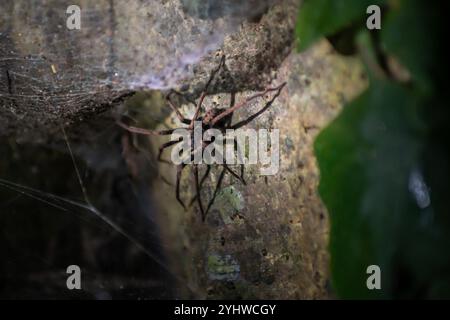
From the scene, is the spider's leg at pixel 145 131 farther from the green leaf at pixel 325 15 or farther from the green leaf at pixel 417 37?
the green leaf at pixel 417 37

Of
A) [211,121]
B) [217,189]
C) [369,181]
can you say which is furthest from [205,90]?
[369,181]

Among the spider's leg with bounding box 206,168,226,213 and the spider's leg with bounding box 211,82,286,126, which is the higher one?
the spider's leg with bounding box 211,82,286,126

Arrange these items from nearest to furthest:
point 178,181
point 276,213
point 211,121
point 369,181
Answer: point 369,181
point 276,213
point 211,121
point 178,181

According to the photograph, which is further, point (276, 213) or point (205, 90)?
point (205, 90)

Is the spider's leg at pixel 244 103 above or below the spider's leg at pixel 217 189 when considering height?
above

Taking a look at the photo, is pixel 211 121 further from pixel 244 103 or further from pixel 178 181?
pixel 178 181

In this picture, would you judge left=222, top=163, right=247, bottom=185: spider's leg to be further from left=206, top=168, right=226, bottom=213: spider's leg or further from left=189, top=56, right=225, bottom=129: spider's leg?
left=189, top=56, right=225, bottom=129: spider's leg

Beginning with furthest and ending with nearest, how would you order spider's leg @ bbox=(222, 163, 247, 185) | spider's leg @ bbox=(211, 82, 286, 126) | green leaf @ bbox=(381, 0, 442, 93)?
spider's leg @ bbox=(222, 163, 247, 185), spider's leg @ bbox=(211, 82, 286, 126), green leaf @ bbox=(381, 0, 442, 93)

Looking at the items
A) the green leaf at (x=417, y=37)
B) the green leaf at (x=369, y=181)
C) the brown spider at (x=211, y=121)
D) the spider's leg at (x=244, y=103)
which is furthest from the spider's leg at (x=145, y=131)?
the green leaf at (x=417, y=37)

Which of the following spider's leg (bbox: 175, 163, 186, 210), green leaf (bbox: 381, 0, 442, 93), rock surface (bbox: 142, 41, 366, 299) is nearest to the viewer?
green leaf (bbox: 381, 0, 442, 93)

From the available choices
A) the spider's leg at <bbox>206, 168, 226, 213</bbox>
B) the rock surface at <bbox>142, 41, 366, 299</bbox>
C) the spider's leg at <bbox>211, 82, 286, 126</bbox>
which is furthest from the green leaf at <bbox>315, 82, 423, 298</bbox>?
the spider's leg at <bbox>206, 168, 226, 213</bbox>
